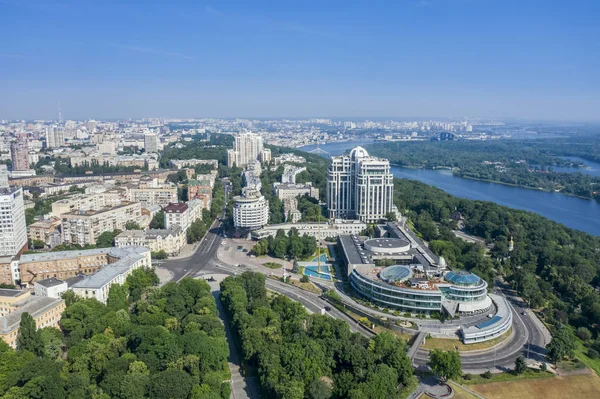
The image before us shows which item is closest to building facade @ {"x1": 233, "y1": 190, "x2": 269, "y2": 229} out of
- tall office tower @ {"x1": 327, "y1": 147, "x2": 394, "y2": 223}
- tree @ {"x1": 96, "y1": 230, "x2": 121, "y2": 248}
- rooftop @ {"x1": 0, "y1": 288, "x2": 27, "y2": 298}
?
tall office tower @ {"x1": 327, "y1": 147, "x2": 394, "y2": 223}

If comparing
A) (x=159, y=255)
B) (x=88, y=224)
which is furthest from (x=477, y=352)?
(x=88, y=224)

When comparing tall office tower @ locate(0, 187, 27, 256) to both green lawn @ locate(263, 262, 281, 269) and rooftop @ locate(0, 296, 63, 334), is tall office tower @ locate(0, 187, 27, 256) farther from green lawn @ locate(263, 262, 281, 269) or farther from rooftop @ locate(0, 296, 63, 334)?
green lawn @ locate(263, 262, 281, 269)

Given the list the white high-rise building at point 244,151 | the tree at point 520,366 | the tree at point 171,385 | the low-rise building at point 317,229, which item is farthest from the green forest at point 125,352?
the white high-rise building at point 244,151

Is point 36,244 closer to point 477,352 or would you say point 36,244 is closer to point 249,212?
point 249,212

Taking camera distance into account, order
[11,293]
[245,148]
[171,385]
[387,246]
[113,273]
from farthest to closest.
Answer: [245,148], [387,246], [113,273], [11,293], [171,385]

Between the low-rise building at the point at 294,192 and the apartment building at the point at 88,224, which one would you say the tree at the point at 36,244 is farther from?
the low-rise building at the point at 294,192

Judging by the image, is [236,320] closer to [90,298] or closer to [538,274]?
[90,298]

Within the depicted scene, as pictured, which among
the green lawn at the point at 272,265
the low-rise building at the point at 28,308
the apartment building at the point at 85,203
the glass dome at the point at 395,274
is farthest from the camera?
the apartment building at the point at 85,203
